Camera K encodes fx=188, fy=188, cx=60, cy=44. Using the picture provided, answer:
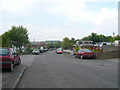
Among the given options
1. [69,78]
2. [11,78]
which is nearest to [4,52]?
[11,78]

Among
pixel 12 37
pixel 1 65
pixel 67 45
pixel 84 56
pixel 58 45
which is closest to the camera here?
pixel 1 65

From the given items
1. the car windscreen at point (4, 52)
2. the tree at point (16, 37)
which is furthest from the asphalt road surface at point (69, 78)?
the tree at point (16, 37)

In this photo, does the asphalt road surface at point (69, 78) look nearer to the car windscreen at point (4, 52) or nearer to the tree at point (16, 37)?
the car windscreen at point (4, 52)

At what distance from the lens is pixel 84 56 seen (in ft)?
82.3

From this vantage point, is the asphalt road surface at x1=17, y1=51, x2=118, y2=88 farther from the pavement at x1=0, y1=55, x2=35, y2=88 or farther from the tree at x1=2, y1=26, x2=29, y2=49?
the tree at x1=2, y1=26, x2=29, y2=49

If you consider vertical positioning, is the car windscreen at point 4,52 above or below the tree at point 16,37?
below

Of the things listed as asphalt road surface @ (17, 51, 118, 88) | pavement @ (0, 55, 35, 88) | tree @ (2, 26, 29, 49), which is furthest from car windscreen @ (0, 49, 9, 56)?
tree @ (2, 26, 29, 49)

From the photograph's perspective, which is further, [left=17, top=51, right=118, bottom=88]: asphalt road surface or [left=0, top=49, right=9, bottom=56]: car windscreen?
[left=0, top=49, right=9, bottom=56]: car windscreen

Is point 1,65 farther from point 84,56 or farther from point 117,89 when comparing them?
point 84,56

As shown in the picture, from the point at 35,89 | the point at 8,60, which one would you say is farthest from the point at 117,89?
the point at 8,60

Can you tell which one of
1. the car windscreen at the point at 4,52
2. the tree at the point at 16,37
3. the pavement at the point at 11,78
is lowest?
the pavement at the point at 11,78

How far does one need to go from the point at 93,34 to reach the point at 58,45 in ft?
176

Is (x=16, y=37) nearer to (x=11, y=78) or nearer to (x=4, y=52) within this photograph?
(x=4, y=52)

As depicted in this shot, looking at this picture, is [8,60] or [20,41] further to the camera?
[20,41]
